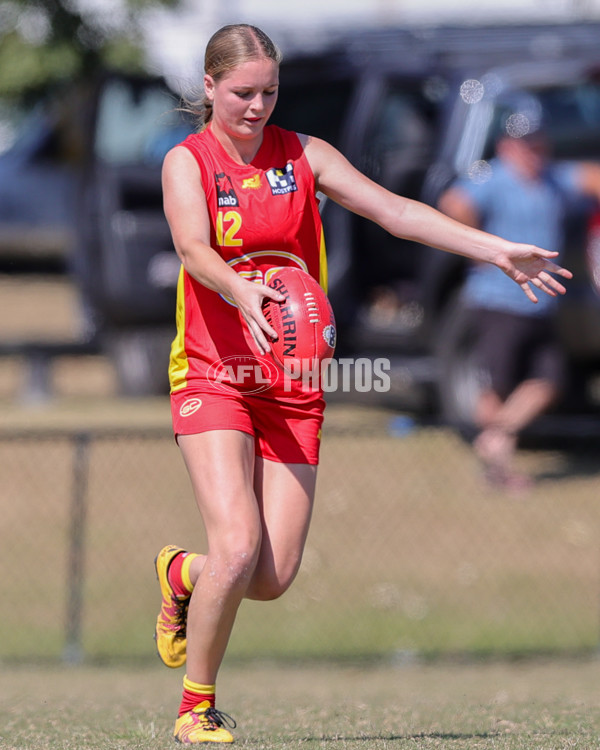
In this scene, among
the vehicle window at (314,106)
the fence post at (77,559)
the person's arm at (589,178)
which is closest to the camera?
the fence post at (77,559)

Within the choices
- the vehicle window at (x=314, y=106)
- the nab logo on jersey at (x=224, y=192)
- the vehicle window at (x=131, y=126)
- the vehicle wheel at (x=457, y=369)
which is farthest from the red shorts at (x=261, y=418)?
the vehicle window at (x=131, y=126)

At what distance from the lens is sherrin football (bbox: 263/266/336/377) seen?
414cm

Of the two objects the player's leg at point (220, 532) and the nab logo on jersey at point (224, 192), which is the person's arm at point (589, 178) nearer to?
the nab logo on jersey at point (224, 192)

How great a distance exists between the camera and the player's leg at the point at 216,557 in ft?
14.0

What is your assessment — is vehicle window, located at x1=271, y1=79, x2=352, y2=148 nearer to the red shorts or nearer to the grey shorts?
the grey shorts

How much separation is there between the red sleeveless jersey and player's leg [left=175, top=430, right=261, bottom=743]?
28 cm

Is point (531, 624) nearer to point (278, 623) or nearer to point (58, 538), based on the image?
point (278, 623)

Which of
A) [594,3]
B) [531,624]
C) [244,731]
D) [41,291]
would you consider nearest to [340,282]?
[531,624]

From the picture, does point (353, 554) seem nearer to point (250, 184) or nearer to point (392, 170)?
point (392, 170)

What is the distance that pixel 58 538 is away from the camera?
9.53 m

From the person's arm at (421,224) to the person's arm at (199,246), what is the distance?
0.48 m

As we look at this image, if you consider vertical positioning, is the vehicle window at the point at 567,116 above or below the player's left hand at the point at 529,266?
above

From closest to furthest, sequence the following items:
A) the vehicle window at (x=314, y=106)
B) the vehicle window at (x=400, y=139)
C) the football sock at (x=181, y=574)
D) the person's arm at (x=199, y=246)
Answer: the person's arm at (x=199, y=246) < the football sock at (x=181, y=574) < the vehicle window at (x=400, y=139) < the vehicle window at (x=314, y=106)

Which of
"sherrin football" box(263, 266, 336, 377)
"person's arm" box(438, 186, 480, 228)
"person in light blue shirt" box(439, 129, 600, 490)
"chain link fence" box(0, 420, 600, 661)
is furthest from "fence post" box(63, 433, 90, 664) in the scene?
"sherrin football" box(263, 266, 336, 377)
